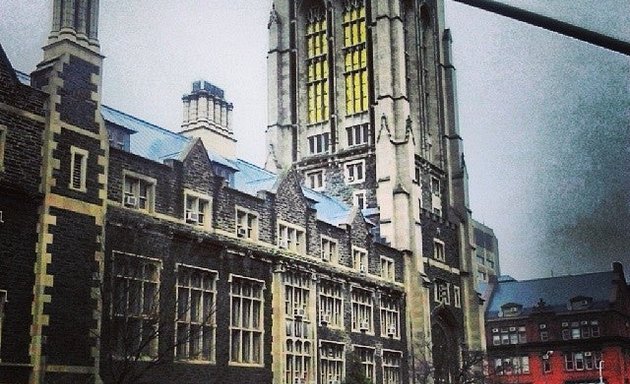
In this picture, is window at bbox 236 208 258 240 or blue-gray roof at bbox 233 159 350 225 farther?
blue-gray roof at bbox 233 159 350 225

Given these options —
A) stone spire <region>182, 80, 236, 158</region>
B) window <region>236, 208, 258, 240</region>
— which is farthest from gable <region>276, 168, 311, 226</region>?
stone spire <region>182, 80, 236, 158</region>

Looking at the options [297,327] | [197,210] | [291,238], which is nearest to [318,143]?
[291,238]

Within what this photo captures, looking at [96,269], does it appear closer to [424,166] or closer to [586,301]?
[424,166]

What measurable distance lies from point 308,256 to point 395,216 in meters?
14.3

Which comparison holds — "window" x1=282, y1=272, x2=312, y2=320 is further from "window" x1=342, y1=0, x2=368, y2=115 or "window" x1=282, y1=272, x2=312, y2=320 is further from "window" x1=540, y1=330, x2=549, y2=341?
"window" x1=540, y1=330, x2=549, y2=341

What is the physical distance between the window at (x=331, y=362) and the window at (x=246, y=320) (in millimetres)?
6012

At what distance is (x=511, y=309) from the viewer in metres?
100

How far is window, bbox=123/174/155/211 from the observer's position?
38250 mm

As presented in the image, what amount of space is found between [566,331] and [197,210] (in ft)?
211

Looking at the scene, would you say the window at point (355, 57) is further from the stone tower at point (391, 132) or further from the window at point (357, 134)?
the window at point (357, 134)

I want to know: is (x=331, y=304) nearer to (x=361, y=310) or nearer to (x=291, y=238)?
(x=361, y=310)

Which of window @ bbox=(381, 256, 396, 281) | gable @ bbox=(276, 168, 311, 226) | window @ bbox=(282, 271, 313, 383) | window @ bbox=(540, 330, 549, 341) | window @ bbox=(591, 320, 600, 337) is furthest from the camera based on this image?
window @ bbox=(540, 330, 549, 341)

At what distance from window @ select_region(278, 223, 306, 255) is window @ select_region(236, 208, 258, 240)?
227 cm

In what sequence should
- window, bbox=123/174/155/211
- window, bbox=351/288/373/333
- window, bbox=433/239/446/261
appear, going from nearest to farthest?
window, bbox=123/174/155/211 < window, bbox=351/288/373/333 < window, bbox=433/239/446/261
